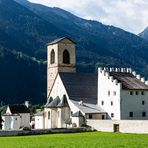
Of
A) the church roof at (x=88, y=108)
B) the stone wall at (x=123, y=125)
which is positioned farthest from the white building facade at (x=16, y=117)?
the stone wall at (x=123, y=125)

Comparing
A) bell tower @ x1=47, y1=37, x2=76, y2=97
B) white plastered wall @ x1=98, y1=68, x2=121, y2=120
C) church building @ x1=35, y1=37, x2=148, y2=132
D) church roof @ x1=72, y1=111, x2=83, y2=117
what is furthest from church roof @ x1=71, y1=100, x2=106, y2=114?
bell tower @ x1=47, y1=37, x2=76, y2=97

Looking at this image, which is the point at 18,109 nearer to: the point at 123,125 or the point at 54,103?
the point at 54,103

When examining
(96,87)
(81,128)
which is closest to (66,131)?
(81,128)

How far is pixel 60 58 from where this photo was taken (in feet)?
359

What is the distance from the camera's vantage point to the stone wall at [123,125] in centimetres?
7412

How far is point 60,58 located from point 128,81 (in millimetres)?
20913

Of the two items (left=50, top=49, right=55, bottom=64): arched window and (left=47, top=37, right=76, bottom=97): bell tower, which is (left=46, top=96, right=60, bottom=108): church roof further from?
(left=50, top=49, right=55, bottom=64): arched window

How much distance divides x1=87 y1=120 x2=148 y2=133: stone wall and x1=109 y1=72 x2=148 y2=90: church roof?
9.82 m

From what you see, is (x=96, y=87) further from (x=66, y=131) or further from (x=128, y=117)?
(x=66, y=131)

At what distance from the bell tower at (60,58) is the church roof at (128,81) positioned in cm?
1585

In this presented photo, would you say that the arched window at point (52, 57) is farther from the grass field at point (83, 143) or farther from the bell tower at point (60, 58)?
the grass field at point (83, 143)

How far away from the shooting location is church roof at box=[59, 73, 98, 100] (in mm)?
98312

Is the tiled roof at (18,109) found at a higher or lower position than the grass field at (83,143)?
higher

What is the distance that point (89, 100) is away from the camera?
98062 millimetres
